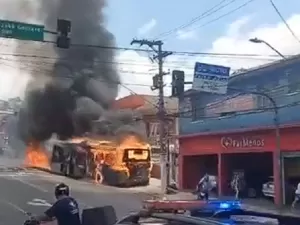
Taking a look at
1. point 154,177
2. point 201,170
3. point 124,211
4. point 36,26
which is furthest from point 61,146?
point 36,26

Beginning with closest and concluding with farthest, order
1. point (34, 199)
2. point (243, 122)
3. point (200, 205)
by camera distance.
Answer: point (200, 205) < point (34, 199) < point (243, 122)

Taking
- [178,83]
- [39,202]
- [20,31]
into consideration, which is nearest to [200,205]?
[20,31]

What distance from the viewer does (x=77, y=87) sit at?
56000 millimetres

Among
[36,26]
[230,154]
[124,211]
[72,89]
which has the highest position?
[72,89]

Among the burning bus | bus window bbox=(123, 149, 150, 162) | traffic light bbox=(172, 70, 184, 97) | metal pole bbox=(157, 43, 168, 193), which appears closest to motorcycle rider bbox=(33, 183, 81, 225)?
traffic light bbox=(172, 70, 184, 97)

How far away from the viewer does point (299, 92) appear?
94.2ft

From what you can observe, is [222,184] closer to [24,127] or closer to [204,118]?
[204,118]

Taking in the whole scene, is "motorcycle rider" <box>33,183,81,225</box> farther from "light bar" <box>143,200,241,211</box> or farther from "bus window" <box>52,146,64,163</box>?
"bus window" <box>52,146,64,163</box>

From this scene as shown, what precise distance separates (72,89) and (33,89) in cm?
375

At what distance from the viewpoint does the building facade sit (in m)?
27.6

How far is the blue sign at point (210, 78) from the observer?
78.0ft

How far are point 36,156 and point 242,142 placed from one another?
95.7 ft

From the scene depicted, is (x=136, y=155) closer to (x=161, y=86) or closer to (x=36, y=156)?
(x=161, y=86)

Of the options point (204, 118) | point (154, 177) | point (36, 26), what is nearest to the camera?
point (36, 26)
